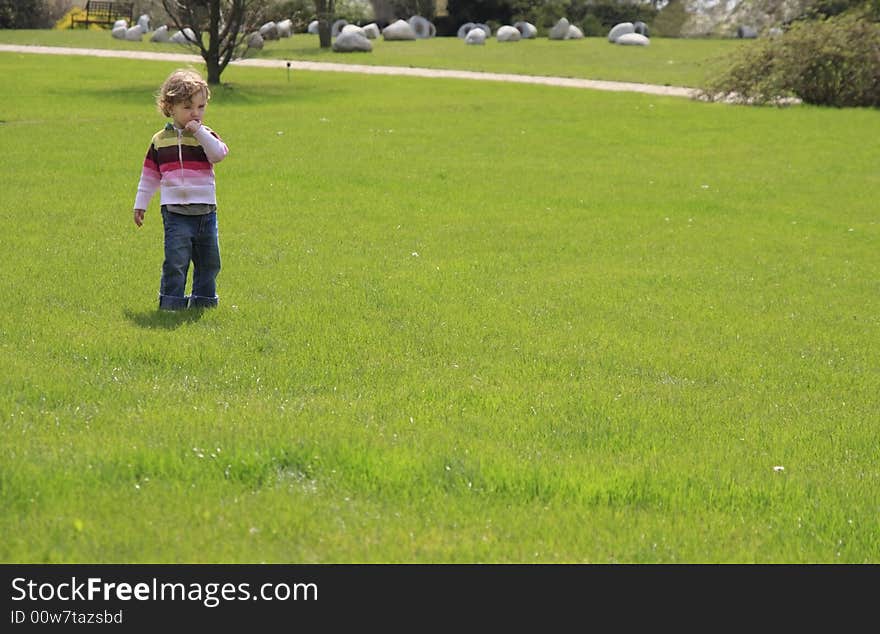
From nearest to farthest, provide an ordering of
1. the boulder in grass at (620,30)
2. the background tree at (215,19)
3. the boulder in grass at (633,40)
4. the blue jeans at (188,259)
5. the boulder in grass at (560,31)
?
the blue jeans at (188,259)
the background tree at (215,19)
the boulder in grass at (633,40)
the boulder in grass at (620,30)
the boulder in grass at (560,31)

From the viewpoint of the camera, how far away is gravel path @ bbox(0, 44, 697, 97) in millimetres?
30828

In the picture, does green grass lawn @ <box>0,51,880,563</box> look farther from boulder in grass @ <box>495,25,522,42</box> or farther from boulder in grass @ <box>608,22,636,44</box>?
boulder in grass @ <box>495,25,522,42</box>

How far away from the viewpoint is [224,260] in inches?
374

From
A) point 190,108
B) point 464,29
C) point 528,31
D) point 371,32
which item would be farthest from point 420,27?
point 190,108

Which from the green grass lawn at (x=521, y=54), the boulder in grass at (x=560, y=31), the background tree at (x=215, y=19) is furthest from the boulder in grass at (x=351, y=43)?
the background tree at (x=215, y=19)

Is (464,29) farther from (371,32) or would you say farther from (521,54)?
(521,54)

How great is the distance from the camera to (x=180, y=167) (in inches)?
297

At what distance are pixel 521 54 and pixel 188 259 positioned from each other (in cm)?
3915

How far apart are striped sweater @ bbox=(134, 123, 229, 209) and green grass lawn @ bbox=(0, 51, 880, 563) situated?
2.41 feet

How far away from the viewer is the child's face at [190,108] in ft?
23.8

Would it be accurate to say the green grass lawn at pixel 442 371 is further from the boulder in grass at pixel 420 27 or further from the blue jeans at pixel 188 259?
the boulder in grass at pixel 420 27

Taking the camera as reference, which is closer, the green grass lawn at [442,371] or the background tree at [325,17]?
the green grass lawn at [442,371]
